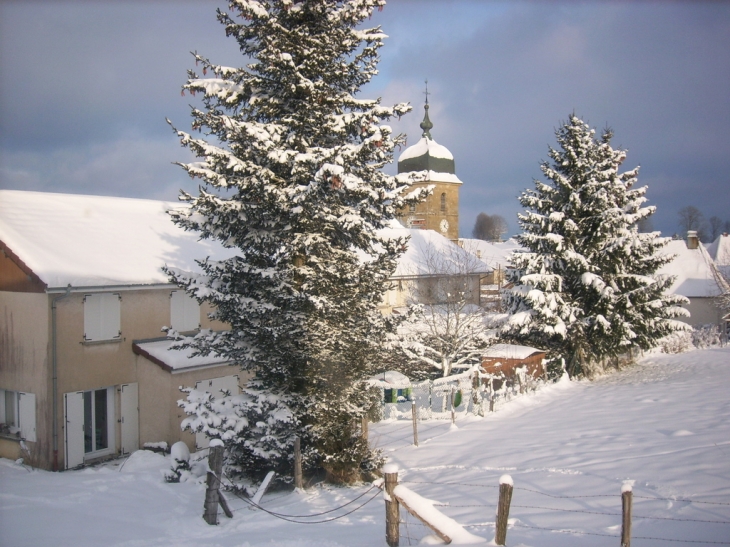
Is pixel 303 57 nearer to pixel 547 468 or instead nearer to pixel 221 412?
pixel 221 412

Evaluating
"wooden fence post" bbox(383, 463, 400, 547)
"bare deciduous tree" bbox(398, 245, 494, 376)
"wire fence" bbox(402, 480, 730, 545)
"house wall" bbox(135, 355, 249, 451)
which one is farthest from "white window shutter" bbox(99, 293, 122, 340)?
"wooden fence post" bbox(383, 463, 400, 547)

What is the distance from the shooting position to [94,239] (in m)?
17.3

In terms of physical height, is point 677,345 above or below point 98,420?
above

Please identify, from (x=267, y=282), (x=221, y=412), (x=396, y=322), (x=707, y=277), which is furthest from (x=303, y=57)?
(x=707, y=277)

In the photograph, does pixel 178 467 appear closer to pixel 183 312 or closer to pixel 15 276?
pixel 183 312

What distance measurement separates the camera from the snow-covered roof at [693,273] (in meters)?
42.1

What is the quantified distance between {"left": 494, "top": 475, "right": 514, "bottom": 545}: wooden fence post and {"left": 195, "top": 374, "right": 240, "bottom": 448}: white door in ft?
35.5

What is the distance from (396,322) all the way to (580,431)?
5.21 meters

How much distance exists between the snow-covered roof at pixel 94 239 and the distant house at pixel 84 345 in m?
0.05

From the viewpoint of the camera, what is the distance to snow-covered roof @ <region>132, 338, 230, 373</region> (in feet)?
50.4

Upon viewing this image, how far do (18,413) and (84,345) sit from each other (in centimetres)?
249

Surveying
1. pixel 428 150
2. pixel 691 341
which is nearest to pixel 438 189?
pixel 428 150

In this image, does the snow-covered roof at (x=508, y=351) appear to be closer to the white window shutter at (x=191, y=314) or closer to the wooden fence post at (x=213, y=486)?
the white window shutter at (x=191, y=314)

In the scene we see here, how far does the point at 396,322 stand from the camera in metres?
11.4
